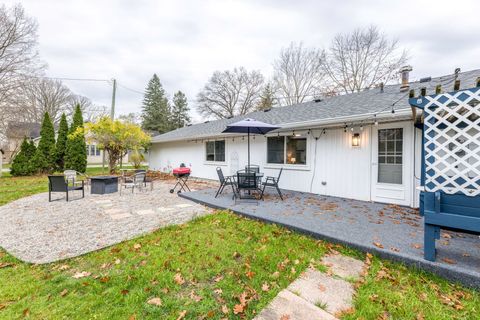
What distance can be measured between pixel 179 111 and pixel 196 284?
112ft

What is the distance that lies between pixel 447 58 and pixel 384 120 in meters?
12.3

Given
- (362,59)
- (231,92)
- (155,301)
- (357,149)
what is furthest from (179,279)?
(231,92)

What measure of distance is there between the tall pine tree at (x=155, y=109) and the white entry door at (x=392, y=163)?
102 feet

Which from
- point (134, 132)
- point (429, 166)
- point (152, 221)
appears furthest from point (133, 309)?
point (134, 132)

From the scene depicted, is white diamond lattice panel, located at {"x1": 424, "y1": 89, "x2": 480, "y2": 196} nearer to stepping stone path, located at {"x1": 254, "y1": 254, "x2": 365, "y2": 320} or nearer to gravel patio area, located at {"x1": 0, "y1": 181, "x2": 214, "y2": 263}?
stepping stone path, located at {"x1": 254, "y1": 254, "x2": 365, "y2": 320}

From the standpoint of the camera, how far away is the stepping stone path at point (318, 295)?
6.26 feet

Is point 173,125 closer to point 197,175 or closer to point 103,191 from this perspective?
point 197,175

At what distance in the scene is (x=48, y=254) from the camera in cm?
313

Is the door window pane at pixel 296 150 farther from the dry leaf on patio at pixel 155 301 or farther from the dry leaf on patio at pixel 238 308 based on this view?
the dry leaf on patio at pixel 155 301

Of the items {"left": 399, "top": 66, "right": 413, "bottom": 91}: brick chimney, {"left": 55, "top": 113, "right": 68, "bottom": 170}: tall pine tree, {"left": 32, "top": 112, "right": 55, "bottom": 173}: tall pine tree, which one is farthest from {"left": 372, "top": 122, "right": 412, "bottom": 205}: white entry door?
{"left": 32, "top": 112, "right": 55, "bottom": 173}: tall pine tree

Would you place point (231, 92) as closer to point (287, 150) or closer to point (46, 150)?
point (46, 150)

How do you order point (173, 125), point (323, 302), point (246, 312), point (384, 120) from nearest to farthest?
point (246, 312)
point (323, 302)
point (384, 120)
point (173, 125)

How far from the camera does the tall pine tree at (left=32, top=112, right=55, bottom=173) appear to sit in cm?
1396

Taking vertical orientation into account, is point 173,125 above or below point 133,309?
above
